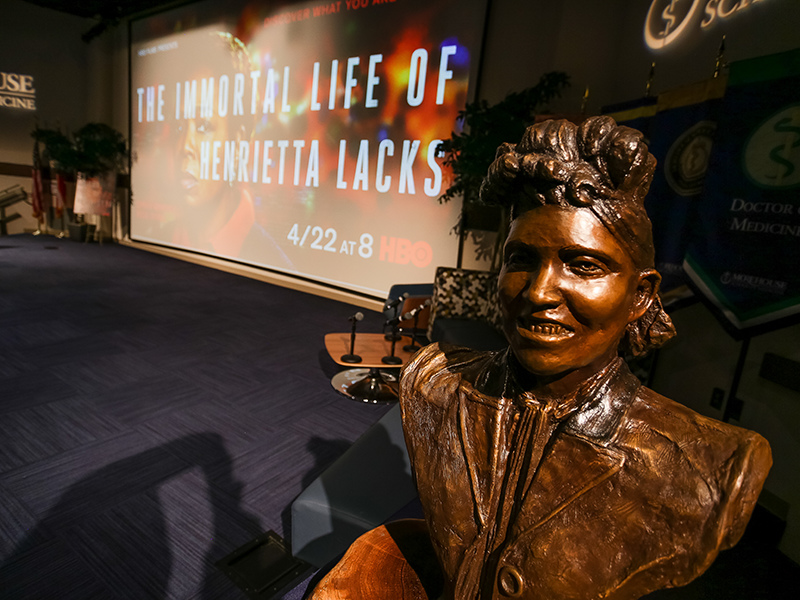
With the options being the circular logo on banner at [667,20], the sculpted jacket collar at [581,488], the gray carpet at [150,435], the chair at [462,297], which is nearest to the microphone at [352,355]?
the gray carpet at [150,435]

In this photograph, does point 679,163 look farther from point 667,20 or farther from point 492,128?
point 492,128

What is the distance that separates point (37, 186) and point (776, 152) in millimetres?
11811

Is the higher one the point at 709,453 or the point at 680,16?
the point at 680,16

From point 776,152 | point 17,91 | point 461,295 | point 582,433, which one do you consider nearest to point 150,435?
point 582,433

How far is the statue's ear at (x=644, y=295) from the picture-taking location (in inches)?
30.0

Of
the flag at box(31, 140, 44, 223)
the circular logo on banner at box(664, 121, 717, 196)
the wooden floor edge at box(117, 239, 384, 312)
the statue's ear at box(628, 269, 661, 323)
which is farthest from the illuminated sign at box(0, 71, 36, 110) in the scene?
the statue's ear at box(628, 269, 661, 323)

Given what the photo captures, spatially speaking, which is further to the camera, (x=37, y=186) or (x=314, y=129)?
(x=37, y=186)

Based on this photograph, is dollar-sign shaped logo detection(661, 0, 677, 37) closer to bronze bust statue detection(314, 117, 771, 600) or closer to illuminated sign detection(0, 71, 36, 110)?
bronze bust statue detection(314, 117, 771, 600)

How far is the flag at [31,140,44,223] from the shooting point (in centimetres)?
968

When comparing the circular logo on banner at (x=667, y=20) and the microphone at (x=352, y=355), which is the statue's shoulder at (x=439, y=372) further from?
the circular logo on banner at (x=667, y=20)

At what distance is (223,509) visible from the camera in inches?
81.1

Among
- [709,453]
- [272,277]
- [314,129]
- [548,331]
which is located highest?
[314,129]

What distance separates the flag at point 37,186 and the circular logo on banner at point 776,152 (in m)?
11.6

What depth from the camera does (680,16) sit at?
3.15 metres
